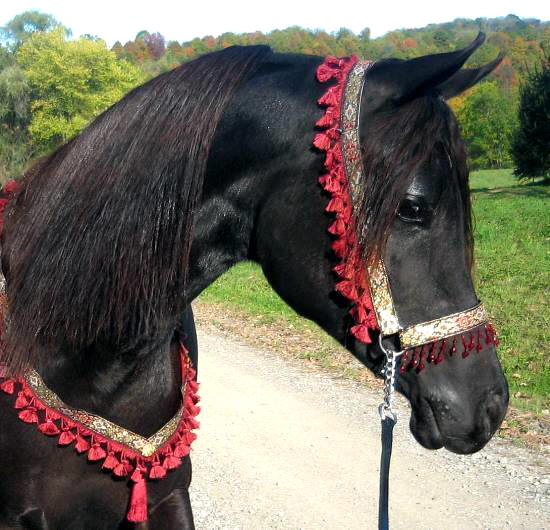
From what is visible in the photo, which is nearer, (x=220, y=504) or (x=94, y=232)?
(x=94, y=232)

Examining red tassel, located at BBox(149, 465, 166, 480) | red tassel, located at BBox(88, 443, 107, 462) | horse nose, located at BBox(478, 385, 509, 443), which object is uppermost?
horse nose, located at BBox(478, 385, 509, 443)

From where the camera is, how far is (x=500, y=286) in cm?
1000

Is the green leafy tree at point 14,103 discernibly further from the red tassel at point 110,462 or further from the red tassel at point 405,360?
the red tassel at point 405,360

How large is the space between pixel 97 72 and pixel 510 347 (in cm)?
4316

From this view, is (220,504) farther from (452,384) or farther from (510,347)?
(510,347)

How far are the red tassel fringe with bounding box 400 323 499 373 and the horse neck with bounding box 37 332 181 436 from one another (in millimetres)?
774

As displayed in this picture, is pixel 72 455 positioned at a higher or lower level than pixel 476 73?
lower

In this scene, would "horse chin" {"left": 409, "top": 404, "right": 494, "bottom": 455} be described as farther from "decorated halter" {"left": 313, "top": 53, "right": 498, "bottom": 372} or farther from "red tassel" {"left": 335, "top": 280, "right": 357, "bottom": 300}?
"red tassel" {"left": 335, "top": 280, "right": 357, "bottom": 300}

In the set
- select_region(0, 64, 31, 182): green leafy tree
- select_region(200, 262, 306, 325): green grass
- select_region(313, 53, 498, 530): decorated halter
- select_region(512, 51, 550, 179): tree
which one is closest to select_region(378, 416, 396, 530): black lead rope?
select_region(313, 53, 498, 530): decorated halter

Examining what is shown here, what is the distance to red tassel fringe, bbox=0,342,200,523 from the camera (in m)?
1.92

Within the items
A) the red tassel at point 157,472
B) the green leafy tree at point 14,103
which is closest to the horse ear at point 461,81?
the red tassel at point 157,472

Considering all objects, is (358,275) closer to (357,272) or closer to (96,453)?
(357,272)

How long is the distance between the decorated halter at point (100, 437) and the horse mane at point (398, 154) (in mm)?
971

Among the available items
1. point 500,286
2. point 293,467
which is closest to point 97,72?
point 500,286
